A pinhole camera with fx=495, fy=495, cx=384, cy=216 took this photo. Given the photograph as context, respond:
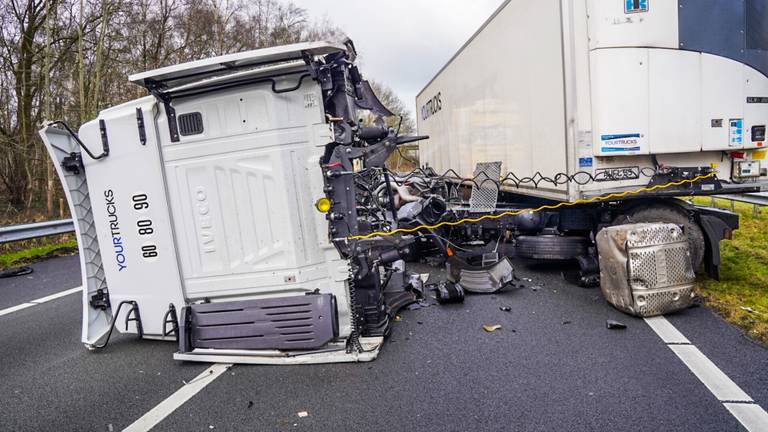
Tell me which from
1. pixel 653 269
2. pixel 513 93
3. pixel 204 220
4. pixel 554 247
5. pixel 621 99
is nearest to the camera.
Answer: pixel 204 220

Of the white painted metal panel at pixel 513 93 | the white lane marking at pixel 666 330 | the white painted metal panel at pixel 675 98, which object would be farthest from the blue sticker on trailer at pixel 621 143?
the white lane marking at pixel 666 330

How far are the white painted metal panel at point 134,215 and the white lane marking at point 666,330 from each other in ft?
12.5

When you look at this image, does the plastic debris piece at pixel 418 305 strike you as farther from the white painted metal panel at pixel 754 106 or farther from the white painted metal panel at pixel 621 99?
the white painted metal panel at pixel 754 106

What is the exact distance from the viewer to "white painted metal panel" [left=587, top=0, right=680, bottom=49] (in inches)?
191

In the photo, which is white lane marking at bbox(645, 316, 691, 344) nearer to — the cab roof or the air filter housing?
the air filter housing

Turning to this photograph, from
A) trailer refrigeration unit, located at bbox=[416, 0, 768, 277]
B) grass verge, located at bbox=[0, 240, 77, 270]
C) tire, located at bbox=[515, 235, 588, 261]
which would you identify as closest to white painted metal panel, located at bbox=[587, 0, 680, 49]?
trailer refrigeration unit, located at bbox=[416, 0, 768, 277]

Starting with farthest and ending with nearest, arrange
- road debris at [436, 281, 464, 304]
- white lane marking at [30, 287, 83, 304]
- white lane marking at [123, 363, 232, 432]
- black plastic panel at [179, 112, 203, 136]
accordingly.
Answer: white lane marking at [30, 287, 83, 304] → road debris at [436, 281, 464, 304] → black plastic panel at [179, 112, 203, 136] → white lane marking at [123, 363, 232, 432]

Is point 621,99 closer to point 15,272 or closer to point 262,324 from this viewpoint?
point 262,324

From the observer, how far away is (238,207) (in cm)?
384

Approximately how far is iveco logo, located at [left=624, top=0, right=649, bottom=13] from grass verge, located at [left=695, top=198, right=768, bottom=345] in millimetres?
2830

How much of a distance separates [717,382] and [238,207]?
343cm

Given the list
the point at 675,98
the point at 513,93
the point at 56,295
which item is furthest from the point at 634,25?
the point at 56,295

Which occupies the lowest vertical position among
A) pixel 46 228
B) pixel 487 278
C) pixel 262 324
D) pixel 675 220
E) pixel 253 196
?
pixel 487 278

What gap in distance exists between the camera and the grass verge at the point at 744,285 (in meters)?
4.00
